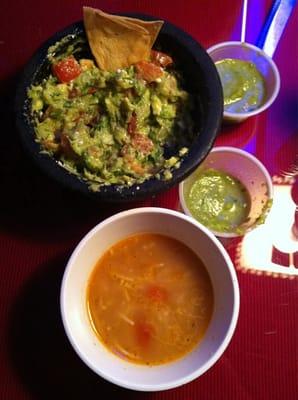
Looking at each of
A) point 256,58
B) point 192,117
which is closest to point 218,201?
point 192,117

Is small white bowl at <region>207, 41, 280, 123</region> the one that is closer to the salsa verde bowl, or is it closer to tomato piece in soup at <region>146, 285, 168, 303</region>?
the salsa verde bowl

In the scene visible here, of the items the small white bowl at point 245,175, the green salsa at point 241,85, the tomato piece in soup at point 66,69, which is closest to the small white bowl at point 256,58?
the green salsa at point 241,85

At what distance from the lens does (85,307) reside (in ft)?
3.79

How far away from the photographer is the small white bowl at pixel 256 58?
1.45 metres

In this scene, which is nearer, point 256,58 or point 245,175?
point 245,175

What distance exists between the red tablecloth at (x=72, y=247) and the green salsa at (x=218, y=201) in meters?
0.06

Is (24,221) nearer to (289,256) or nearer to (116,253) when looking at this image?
(116,253)

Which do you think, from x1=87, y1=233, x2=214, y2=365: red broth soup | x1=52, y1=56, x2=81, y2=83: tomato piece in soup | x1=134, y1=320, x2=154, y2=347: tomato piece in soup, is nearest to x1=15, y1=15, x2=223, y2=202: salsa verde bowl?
x1=52, y1=56, x2=81, y2=83: tomato piece in soup

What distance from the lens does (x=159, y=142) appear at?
1.29 m

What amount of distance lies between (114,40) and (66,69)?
15 centimetres

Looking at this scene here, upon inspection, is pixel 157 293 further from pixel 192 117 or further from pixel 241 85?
pixel 241 85

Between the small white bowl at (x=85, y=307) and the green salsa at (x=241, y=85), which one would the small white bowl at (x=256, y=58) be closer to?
the green salsa at (x=241, y=85)

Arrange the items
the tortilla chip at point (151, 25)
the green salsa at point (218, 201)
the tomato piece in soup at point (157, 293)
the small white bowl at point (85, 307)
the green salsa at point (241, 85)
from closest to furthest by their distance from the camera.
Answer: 1. the small white bowl at point (85, 307)
2. the tomato piece in soup at point (157, 293)
3. the tortilla chip at point (151, 25)
4. the green salsa at point (218, 201)
5. the green salsa at point (241, 85)

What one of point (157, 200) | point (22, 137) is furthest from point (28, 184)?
point (157, 200)
